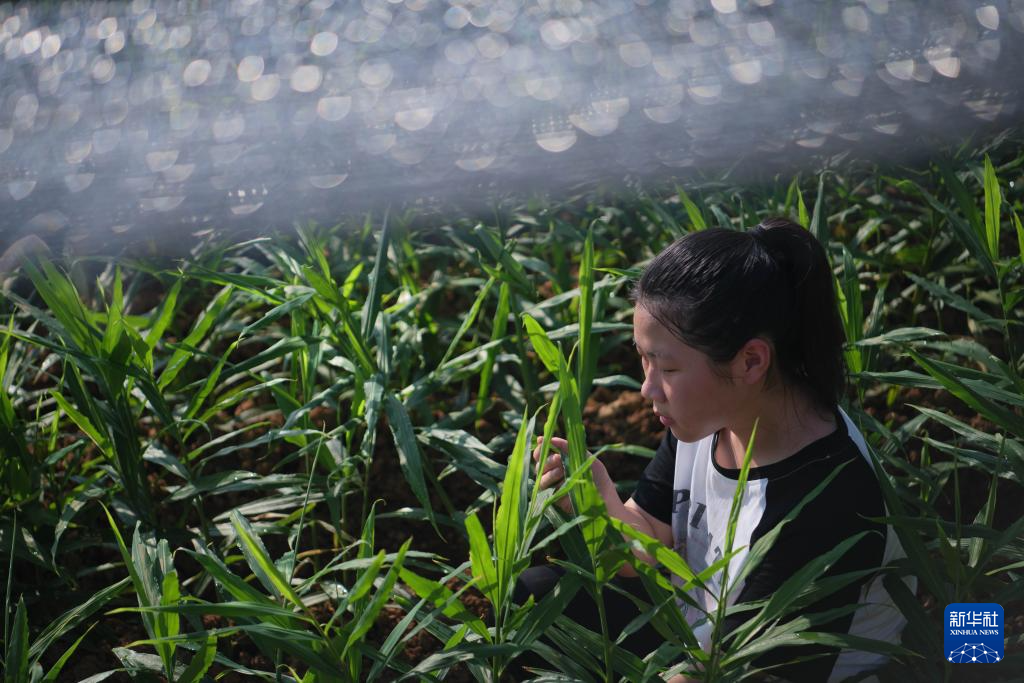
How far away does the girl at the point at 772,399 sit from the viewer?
97 cm

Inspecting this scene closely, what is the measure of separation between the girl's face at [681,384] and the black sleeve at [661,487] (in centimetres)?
23

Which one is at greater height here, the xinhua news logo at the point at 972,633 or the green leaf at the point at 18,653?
the green leaf at the point at 18,653

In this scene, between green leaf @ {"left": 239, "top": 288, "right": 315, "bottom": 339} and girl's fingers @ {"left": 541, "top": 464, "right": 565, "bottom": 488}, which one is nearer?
girl's fingers @ {"left": 541, "top": 464, "right": 565, "bottom": 488}

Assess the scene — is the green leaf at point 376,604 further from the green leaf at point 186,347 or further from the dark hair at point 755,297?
the green leaf at point 186,347

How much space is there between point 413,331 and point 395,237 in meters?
0.23

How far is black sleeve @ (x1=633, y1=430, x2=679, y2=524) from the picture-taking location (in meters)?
1.25

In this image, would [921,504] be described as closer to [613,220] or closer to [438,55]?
[438,55]

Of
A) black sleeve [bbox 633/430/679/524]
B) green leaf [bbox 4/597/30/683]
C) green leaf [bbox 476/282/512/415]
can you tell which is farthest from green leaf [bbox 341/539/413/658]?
green leaf [bbox 476/282/512/415]

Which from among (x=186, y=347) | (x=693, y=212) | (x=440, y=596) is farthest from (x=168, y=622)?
(x=693, y=212)

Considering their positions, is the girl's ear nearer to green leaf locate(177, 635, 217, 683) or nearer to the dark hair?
the dark hair

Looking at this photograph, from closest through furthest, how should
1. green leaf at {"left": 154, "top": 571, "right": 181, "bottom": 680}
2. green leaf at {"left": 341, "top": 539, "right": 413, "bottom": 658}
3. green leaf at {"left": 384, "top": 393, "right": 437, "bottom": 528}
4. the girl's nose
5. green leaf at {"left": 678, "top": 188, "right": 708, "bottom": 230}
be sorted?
green leaf at {"left": 341, "top": 539, "right": 413, "bottom": 658} → green leaf at {"left": 154, "top": 571, "right": 181, "bottom": 680} → the girl's nose → green leaf at {"left": 384, "top": 393, "right": 437, "bottom": 528} → green leaf at {"left": 678, "top": 188, "right": 708, "bottom": 230}

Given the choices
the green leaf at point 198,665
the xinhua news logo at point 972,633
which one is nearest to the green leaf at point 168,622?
the green leaf at point 198,665

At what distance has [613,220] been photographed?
1.87 meters

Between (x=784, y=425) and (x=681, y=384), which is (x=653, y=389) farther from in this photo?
(x=784, y=425)
